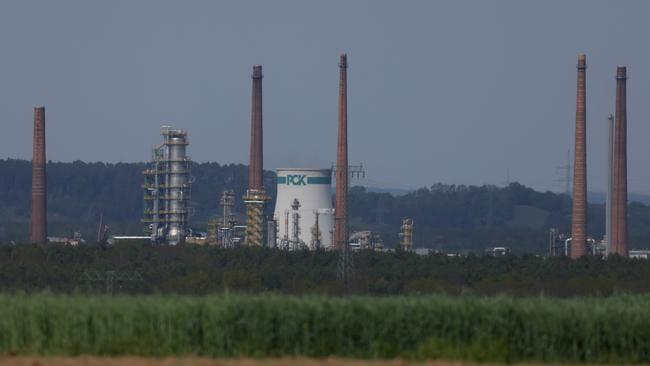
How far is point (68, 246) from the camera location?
72125mm

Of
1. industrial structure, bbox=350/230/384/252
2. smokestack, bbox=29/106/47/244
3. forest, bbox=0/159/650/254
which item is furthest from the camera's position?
forest, bbox=0/159/650/254

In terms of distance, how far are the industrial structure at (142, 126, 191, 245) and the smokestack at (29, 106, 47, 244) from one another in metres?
5.66

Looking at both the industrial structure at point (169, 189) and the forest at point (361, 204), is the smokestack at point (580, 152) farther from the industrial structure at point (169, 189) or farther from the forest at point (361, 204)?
the forest at point (361, 204)

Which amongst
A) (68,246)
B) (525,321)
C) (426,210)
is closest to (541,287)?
(68,246)

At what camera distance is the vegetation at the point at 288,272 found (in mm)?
57781

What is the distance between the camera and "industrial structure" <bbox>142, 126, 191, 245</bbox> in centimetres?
7975

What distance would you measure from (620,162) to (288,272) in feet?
65.8

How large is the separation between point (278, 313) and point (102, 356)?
339 cm

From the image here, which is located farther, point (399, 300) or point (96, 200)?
point (96, 200)

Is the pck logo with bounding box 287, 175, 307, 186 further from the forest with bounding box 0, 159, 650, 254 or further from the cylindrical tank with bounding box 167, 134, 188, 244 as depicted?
the forest with bounding box 0, 159, 650, 254

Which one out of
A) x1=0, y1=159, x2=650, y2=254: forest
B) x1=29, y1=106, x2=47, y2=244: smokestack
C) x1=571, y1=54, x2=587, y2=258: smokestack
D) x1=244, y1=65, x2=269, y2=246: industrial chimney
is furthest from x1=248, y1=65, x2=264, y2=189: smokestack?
x1=0, y1=159, x2=650, y2=254: forest

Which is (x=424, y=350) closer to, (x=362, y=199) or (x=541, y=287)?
(x=541, y=287)

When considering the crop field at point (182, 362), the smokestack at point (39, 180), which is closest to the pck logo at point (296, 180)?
the smokestack at point (39, 180)

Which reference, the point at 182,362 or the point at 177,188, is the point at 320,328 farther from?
the point at 177,188
